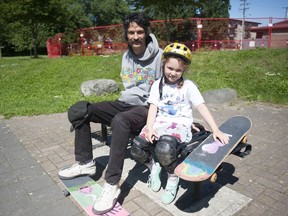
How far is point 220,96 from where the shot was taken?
6.79 meters

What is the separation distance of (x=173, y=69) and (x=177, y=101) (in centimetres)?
33

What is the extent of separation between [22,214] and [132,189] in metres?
1.08

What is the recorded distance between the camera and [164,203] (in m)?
2.56

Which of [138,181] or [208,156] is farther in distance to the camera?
[138,181]

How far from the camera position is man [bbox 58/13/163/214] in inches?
96.6

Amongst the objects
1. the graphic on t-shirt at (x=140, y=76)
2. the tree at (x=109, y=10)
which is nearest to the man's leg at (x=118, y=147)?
the graphic on t-shirt at (x=140, y=76)

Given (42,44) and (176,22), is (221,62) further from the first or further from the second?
(42,44)

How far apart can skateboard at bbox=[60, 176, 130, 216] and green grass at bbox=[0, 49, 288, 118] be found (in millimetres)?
3590

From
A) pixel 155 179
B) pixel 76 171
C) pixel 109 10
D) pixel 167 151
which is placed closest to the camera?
pixel 167 151

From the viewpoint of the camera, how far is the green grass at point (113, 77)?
6891 millimetres

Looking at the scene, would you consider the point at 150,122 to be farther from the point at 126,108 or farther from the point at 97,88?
the point at 97,88

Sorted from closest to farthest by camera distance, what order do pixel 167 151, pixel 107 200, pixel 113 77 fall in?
pixel 167 151, pixel 107 200, pixel 113 77

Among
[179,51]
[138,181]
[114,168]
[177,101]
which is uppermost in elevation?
[179,51]

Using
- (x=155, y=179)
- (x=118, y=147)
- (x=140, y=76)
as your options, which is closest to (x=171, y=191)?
(x=155, y=179)
